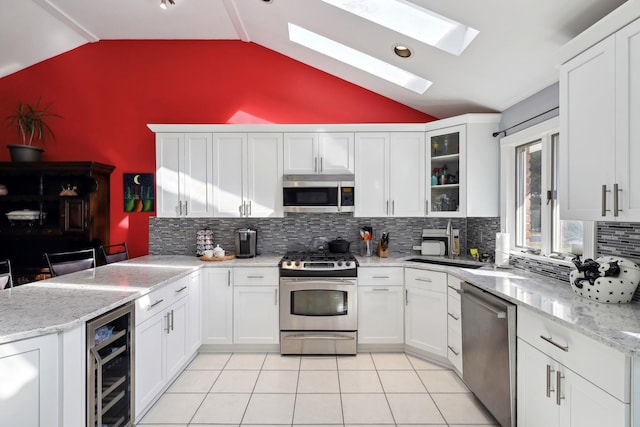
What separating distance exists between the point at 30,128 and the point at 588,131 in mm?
5074

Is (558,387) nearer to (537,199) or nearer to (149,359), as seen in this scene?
(537,199)

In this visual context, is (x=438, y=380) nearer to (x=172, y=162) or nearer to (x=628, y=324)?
(x=628, y=324)

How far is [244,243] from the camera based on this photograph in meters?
3.62

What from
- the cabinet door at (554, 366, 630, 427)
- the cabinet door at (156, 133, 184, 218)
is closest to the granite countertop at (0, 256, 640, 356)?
the cabinet door at (554, 366, 630, 427)

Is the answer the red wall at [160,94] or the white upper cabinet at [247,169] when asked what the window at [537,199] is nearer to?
the red wall at [160,94]

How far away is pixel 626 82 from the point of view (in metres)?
1.50

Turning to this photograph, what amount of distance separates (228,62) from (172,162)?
136cm

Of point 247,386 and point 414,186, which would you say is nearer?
point 247,386

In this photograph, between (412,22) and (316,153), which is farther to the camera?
(316,153)

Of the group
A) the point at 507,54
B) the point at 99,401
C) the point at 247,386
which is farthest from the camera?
the point at 247,386

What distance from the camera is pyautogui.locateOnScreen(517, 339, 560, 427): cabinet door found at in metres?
1.66

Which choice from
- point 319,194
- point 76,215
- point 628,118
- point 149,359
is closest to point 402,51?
point 319,194

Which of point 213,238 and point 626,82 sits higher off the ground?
point 626,82

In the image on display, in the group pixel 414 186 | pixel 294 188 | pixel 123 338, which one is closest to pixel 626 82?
pixel 414 186
